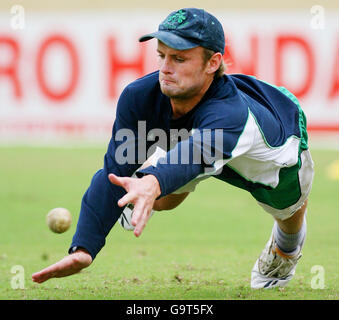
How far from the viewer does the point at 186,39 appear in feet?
14.2

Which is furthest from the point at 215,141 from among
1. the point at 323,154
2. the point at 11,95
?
the point at 11,95

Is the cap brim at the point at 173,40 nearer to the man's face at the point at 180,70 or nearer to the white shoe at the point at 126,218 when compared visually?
the man's face at the point at 180,70

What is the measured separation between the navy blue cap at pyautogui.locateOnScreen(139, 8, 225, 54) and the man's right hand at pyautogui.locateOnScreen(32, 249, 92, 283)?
1355 millimetres

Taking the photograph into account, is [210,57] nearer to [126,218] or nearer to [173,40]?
[173,40]

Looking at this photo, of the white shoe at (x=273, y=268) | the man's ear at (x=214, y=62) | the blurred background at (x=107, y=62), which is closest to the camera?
the man's ear at (x=214, y=62)

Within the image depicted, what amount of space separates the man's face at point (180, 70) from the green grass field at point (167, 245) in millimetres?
1517

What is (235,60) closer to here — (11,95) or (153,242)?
(11,95)

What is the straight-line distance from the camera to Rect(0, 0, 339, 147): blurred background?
1440cm

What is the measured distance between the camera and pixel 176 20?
4402 mm

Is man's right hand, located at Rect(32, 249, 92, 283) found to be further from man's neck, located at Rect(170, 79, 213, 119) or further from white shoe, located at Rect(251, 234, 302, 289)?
white shoe, located at Rect(251, 234, 302, 289)

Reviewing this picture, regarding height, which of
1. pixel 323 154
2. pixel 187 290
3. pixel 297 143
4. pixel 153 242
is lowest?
pixel 323 154

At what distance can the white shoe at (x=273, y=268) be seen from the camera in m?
5.74

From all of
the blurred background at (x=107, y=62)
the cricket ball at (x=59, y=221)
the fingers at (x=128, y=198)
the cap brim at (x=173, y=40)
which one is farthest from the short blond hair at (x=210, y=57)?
the blurred background at (x=107, y=62)

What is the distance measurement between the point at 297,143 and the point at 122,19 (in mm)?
10275
